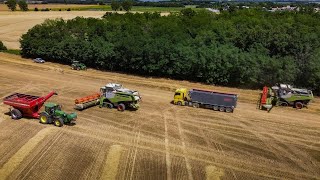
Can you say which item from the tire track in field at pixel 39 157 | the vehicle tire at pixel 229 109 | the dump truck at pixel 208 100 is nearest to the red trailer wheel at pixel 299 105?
the dump truck at pixel 208 100

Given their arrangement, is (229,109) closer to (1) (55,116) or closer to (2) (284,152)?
(2) (284,152)

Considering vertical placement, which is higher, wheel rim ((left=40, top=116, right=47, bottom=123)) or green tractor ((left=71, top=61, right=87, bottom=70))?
green tractor ((left=71, top=61, right=87, bottom=70))

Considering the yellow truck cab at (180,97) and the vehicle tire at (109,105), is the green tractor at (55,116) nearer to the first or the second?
the vehicle tire at (109,105)

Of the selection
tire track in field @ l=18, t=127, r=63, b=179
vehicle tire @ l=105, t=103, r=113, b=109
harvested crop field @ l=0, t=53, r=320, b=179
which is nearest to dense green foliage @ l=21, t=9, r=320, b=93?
harvested crop field @ l=0, t=53, r=320, b=179

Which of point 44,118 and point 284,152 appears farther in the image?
point 44,118

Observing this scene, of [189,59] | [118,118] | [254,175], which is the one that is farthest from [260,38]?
[254,175]

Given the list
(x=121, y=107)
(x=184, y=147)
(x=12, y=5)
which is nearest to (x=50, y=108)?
(x=121, y=107)

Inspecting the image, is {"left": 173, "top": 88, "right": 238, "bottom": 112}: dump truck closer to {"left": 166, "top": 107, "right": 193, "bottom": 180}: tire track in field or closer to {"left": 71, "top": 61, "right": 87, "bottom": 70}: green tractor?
{"left": 166, "top": 107, "right": 193, "bottom": 180}: tire track in field
